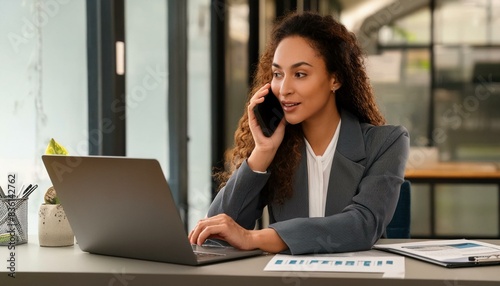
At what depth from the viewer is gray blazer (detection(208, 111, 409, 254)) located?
7.20 ft

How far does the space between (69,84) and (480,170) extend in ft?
13.7

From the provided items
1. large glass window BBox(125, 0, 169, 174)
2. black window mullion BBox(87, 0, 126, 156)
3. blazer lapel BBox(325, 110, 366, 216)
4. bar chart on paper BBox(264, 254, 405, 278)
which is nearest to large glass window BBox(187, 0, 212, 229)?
large glass window BBox(125, 0, 169, 174)

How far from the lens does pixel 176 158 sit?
4.55 metres

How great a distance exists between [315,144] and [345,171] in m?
0.18

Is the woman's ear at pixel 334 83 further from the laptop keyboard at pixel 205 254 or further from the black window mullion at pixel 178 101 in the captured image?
the black window mullion at pixel 178 101

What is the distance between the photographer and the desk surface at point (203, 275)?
1.63 meters

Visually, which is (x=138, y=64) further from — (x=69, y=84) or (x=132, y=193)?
(x=132, y=193)

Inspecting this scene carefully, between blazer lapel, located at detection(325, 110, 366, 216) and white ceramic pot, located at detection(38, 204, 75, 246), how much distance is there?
766 mm

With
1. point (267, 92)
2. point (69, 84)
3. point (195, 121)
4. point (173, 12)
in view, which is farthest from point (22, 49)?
point (195, 121)

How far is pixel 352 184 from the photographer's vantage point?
2.34 m

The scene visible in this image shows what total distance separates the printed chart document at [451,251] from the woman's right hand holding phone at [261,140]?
458 millimetres

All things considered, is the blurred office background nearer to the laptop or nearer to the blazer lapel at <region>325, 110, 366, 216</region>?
the blazer lapel at <region>325, 110, 366, 216</region>

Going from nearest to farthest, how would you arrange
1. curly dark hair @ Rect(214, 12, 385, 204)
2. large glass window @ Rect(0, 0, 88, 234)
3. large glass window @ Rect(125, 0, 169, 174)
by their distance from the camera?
curly dark hair @ Rect(214, 12, 385, 204)
large glass window @ Rect(0, 0, 88, 234)
large glass window @ Rect(125, 0, 169, 174)

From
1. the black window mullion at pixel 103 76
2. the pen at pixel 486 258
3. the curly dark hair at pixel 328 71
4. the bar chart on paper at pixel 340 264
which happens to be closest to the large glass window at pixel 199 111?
the black window mullion at pixel 103 76
